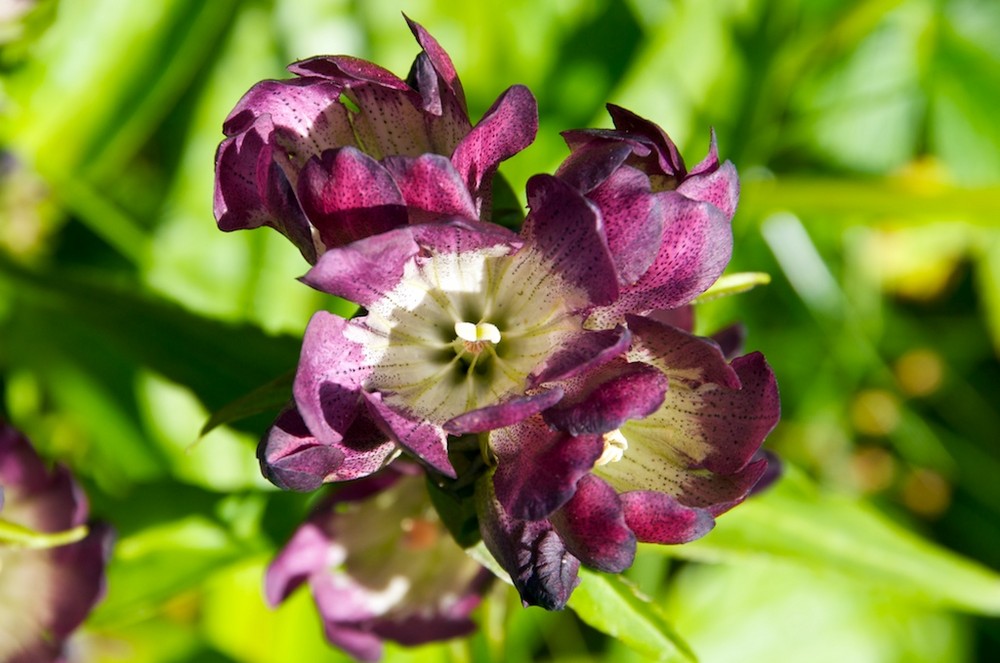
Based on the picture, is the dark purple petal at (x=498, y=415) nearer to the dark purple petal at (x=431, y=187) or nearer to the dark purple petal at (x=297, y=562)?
the dark purple petal at (x=431, y=187)

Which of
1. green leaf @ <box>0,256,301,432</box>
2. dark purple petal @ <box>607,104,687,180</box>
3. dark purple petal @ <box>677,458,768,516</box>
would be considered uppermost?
dark purple petal @ <box>607,104,687,180</box>

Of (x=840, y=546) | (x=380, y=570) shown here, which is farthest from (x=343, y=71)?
(x=840, y=546)

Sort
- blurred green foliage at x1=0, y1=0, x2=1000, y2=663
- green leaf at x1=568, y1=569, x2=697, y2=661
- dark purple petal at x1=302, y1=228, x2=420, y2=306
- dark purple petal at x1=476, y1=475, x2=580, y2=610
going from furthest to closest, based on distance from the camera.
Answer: blurred green foliage at x1=0, y1=0, x2=1000, y2=663
green leaf at x1=568, y1=569, x2=697, y2=661
dark purple petal at x1=476, y1=475, x2=580, y2=610
dark purple petal at x1=302, y1=228, x2=420, y2=306

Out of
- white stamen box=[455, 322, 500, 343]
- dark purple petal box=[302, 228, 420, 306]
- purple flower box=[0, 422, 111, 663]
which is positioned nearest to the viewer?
dark purple petal box=[302, 228, 420, 306]

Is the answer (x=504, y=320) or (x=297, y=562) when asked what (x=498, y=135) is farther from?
(x=297, y=562)

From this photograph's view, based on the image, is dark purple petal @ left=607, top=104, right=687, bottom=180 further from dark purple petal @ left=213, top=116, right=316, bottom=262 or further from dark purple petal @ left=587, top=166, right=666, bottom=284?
dark purple petal @ left=213, top=116, right=316, bottom=262

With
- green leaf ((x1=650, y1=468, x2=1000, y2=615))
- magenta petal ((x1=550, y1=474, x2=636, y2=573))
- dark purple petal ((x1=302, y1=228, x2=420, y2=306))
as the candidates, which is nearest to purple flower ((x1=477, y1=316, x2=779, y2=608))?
magenta petal ((x1=550, y1=474, x2=636, y2=573))
